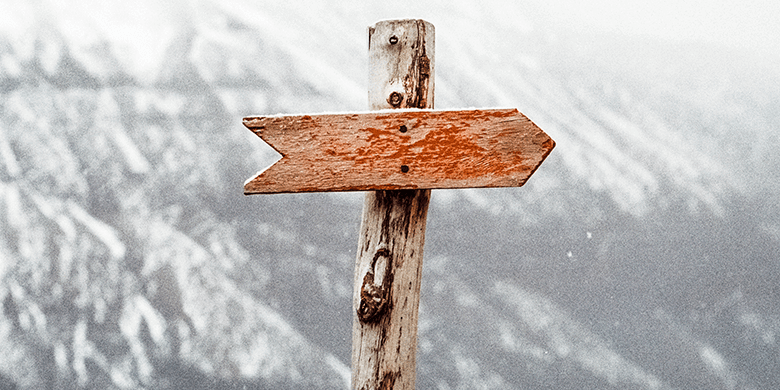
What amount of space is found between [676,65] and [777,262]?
0.97 metres

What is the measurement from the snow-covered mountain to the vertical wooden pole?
4.82ft

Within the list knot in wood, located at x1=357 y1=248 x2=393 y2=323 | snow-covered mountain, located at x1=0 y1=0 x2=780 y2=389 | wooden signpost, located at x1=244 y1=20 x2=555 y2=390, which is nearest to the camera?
wooden signpost, located at x1=244 y1=20 x2=555 y2=390

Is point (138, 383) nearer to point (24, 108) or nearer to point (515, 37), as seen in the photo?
point (24, 108)

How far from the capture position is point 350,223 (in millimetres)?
2971

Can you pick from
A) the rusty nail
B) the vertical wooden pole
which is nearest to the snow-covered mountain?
the vertical wooden pole

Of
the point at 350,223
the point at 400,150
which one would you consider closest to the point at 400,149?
the point at 400,150

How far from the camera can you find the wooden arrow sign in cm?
132

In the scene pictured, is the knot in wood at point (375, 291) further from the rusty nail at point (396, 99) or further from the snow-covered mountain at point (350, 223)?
the snow-covered mountain at point (350, 223)

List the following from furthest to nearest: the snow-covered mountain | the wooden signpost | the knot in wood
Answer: the snow-covered mountain, the knot in wood, the wooden signpost

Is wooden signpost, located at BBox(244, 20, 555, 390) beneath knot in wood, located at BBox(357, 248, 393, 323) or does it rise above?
above

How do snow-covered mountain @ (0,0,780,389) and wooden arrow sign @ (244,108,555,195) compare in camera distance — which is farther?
snow-covered mountain @ (0,0,780,389)

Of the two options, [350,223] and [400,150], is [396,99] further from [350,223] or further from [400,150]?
[350,223]

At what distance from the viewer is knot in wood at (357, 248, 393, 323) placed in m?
1.43

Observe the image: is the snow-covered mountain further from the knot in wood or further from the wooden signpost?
the wooden signpost
